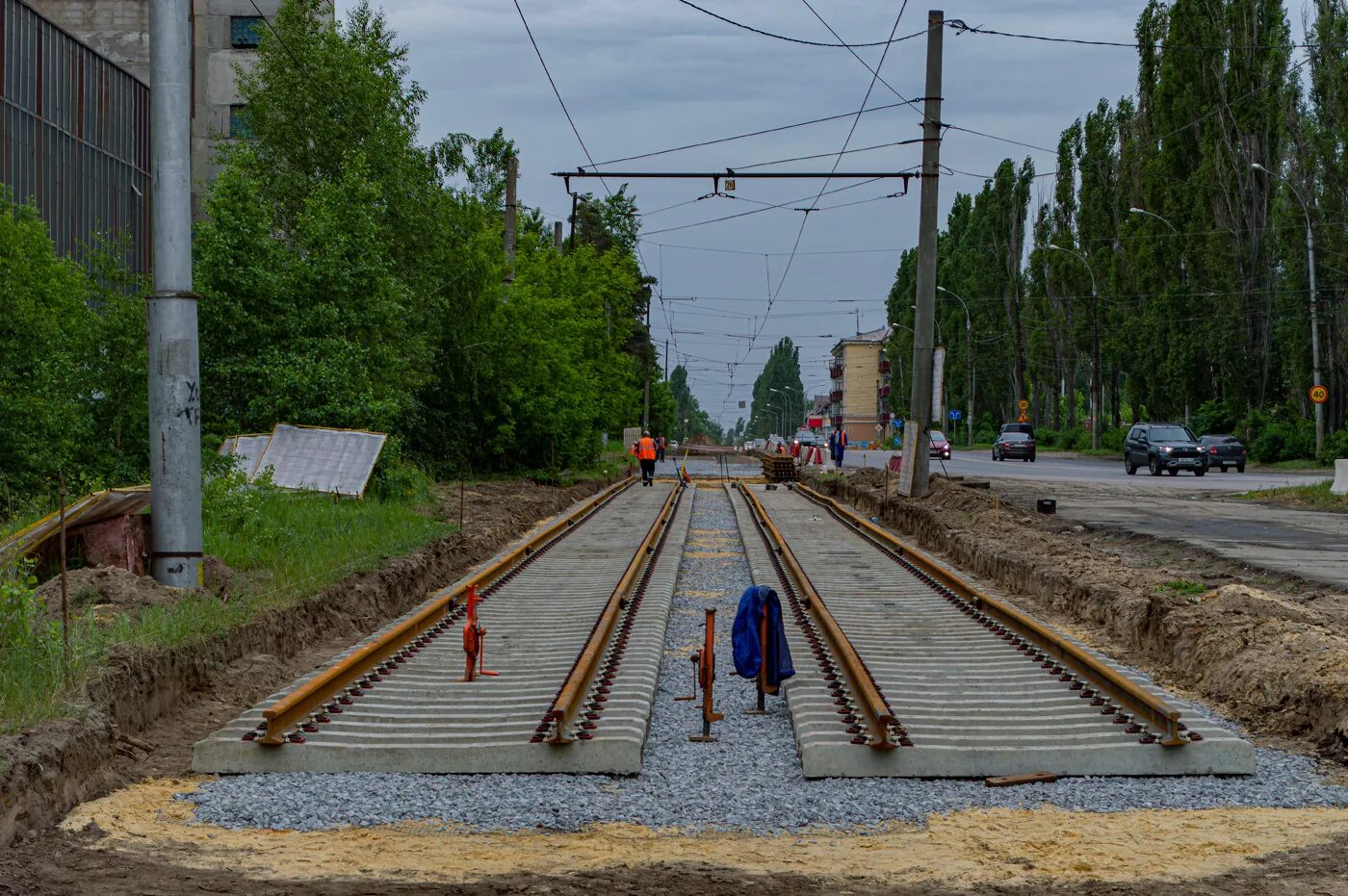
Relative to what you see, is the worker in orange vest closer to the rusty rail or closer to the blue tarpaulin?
the rusty rail

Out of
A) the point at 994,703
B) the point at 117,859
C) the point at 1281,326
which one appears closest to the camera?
the point at 117,859

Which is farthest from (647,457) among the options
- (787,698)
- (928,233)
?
(787,698)

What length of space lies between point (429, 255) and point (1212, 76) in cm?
3899

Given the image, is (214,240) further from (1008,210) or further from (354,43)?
(1008,210)

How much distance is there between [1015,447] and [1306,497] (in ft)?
114

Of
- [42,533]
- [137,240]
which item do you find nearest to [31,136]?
[137,240]

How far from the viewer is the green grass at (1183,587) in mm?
13398

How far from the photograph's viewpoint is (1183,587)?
13617mm

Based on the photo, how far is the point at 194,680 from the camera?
31.6 ft

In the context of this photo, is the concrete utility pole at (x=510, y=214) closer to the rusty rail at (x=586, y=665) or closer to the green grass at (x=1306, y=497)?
the green grass at (x=1306, y=497)

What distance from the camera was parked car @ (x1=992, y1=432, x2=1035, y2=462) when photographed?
64000 mm

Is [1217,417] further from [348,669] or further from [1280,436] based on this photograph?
[348,669]

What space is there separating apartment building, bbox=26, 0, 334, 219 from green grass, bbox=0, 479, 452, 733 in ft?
139

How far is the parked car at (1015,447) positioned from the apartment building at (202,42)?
123ft
